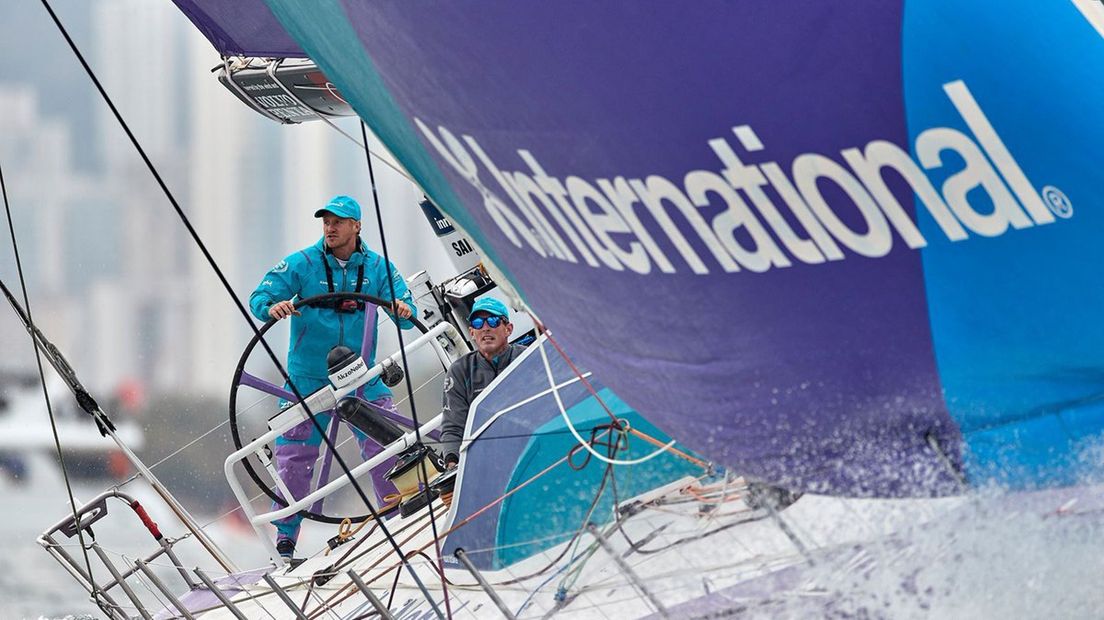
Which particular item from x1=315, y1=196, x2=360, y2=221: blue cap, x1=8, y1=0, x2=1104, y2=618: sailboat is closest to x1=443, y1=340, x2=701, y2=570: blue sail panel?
x1=8, y1=0, x2=1104, y2=618: sailboat

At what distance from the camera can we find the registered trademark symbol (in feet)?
5.20

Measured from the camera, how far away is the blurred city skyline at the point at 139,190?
9.54 m

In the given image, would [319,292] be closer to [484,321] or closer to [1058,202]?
[484,321]

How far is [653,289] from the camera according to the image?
71.2 inches

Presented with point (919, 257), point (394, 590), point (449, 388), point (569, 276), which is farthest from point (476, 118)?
point (449, 388)

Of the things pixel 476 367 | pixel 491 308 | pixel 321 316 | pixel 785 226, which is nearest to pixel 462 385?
pixel 476 367

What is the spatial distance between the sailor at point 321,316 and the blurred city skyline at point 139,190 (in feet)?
19.2

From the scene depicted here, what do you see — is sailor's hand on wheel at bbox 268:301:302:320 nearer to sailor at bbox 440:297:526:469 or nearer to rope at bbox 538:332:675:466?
sailor at bbox 440:297:526:469

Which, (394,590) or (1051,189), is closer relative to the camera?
(1051,189)

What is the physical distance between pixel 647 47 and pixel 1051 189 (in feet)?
1.51

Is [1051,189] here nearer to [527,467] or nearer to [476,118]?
[476,118]

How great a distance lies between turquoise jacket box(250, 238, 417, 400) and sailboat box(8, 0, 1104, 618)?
1157mm

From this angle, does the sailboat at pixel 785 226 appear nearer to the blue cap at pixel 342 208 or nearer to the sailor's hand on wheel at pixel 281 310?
the sailor's hand on wheel at pixel 281 310

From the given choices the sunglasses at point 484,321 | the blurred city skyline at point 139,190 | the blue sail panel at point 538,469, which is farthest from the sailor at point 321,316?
the blurred city skyline at point 139,190
